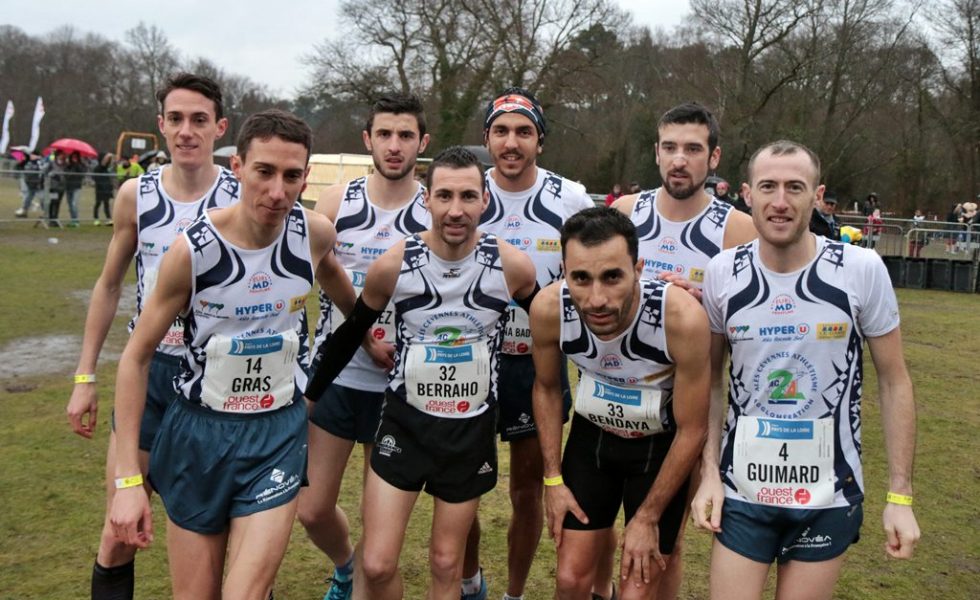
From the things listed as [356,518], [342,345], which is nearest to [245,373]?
[342,345]

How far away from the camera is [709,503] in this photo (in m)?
3.24

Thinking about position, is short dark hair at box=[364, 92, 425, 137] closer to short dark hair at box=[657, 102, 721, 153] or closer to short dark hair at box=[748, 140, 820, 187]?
short dark hair at box=[657, 102, 721, 153]

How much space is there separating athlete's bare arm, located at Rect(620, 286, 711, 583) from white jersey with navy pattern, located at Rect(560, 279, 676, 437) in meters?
0.05

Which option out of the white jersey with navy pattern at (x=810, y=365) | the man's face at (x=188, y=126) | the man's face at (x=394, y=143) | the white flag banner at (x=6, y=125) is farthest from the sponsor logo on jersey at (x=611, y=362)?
the white flag banner at (x=6, y=125)

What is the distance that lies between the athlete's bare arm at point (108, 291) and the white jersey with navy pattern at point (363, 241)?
3.13 ft

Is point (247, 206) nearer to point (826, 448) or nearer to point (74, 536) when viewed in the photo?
point (826, 448)

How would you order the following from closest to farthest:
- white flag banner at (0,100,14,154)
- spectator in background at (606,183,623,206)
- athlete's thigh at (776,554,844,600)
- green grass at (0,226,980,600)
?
athlete's thigh at (776,554,844,600), green grass at (0,226,980,600), spectator in background at (606,183,623,206), white flag banner at (0,100,14,154)

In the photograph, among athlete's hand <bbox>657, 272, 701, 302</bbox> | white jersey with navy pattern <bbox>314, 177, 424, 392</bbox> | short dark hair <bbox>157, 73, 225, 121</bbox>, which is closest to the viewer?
athlete's hand <bbox>657, 272, 701, 302</bbox>

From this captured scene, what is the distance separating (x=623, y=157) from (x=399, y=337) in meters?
37.7

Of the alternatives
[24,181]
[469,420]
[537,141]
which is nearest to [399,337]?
[469,420]

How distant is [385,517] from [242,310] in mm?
1128

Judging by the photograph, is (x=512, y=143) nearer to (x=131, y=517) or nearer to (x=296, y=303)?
(x=296, y=303)

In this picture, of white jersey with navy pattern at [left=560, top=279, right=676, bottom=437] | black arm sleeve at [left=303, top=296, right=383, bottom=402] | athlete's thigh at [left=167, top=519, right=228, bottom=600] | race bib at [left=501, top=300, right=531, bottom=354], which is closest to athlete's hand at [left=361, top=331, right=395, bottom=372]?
black arm sleeve at [left=303, top=296, right=383, bottom=402]

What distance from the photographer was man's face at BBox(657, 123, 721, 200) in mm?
3965
